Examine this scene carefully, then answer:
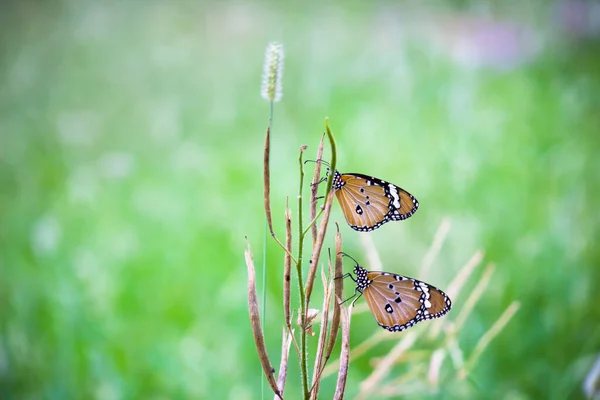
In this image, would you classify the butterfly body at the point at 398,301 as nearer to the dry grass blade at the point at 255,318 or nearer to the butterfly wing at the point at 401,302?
the butterfly wing at the point at 401,302

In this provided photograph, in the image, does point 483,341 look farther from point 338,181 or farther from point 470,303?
point 338,181

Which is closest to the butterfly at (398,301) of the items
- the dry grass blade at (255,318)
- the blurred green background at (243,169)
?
the dry grass blade at (255,318)

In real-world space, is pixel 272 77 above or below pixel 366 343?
above

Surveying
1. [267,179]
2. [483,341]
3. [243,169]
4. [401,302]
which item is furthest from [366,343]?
[243,169]

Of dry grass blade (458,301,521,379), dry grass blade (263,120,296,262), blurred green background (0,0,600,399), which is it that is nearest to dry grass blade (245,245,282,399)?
dry grass blade (263,120,296,262)

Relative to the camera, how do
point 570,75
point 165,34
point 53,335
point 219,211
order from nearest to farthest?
point 53,335
point 219,211
point 570,75
point 165,34

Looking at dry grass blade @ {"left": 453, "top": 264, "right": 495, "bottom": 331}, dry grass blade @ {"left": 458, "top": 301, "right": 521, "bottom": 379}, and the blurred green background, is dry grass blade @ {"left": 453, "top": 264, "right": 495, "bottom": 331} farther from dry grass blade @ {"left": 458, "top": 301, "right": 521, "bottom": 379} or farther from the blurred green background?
the blurred green background

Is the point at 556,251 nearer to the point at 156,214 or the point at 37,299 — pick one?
the point at 156,214

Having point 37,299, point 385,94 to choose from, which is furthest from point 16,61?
point 385,94
